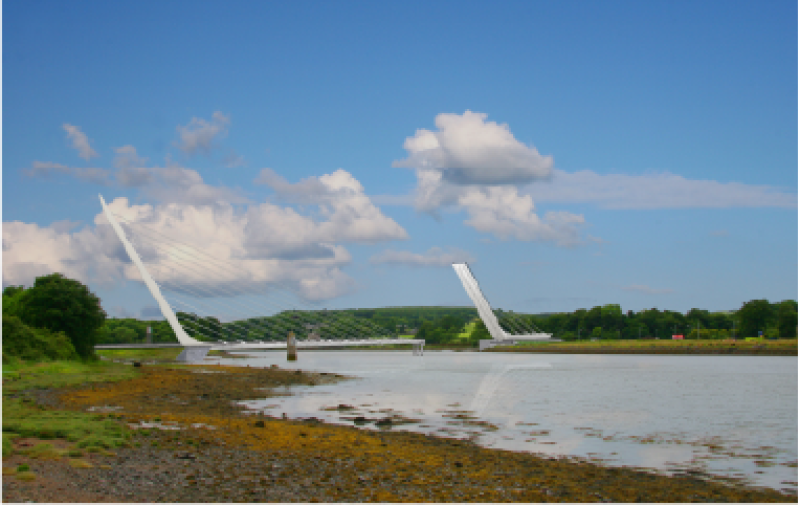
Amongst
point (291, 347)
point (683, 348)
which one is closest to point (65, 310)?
point (291, 347)

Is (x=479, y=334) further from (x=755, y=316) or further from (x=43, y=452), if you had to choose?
(x=43, y=452)

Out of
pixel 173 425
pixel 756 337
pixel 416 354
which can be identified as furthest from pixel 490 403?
pixel 756 337

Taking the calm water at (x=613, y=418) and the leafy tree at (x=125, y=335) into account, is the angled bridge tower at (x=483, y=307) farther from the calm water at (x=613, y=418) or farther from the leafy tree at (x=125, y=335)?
the calm water at (x=613, y=418)

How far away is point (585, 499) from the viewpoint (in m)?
12.5

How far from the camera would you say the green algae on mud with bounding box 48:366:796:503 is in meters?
12.7

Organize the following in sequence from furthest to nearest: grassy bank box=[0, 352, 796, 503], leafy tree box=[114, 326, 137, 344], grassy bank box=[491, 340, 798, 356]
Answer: leafy tree box=[114, 326, 137, 344], grassy bank box=[491, 340, 798, 356], grassy bank box=[0, 352, 796, 503]

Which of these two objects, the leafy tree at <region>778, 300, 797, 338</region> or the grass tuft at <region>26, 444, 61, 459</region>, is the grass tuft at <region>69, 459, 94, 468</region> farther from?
the leafy tree at <region>778, 300, 797, 338</region>

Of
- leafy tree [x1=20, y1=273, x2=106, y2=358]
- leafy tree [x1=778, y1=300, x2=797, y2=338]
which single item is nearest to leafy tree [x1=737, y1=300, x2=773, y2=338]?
leafy tree [x1=778, y1=300, x2=797, y2=338]

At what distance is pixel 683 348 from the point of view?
131m

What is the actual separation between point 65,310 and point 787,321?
135m

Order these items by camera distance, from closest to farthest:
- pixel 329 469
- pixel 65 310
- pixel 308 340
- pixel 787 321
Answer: pixel 329 469, pixel 65 310, pixel 308 340, pixel 787 321

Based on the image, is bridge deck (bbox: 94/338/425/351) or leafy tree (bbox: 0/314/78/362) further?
bridge deck (bbox: 94/338/425/351)

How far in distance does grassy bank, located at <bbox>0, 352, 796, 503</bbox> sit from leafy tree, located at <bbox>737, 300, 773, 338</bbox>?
489 ft

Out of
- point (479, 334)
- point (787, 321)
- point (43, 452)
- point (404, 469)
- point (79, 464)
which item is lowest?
point (404, 469)
